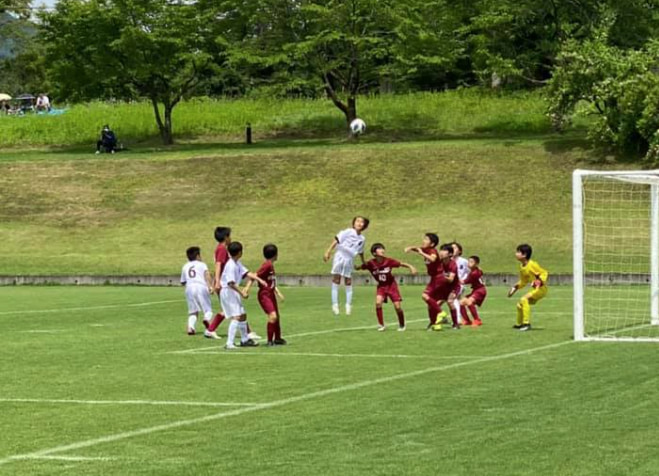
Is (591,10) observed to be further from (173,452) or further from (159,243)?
(173,452)

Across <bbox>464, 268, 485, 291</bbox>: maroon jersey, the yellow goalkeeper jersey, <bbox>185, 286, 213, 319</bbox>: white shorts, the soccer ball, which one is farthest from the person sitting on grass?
the yellow goalkeeper jersey

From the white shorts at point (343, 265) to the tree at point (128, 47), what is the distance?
35882 millimetres

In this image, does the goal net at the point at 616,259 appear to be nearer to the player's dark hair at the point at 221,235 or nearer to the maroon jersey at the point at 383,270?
the maroon jersey at the point at 383,270

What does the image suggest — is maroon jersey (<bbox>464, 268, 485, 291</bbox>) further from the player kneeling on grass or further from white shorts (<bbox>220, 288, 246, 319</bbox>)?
white shorts (<bbox>220, 288, 246, 319</bbox>)

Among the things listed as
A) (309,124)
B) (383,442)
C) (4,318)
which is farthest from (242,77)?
(383,442)

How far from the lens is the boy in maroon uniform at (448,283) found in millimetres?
20922

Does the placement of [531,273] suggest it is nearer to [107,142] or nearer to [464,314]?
[464,314]

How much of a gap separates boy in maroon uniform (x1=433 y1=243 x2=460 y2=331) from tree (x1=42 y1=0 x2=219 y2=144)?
4149 centimetres

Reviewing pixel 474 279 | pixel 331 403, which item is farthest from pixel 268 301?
pixel 331 403

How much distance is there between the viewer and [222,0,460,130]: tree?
198ft

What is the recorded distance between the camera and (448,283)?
20875 millimetres

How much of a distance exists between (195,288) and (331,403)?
8.92 metres

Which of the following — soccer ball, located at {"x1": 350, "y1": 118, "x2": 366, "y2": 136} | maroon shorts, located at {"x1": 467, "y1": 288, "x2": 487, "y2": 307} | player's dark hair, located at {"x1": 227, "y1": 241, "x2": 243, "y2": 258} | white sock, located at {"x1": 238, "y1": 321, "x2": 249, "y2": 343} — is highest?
soccer ball, located at {"x1": 350, "y1": 118, "x2": 366, "y2": 136}

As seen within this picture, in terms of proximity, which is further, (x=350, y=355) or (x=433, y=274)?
(x=433, y=274)
